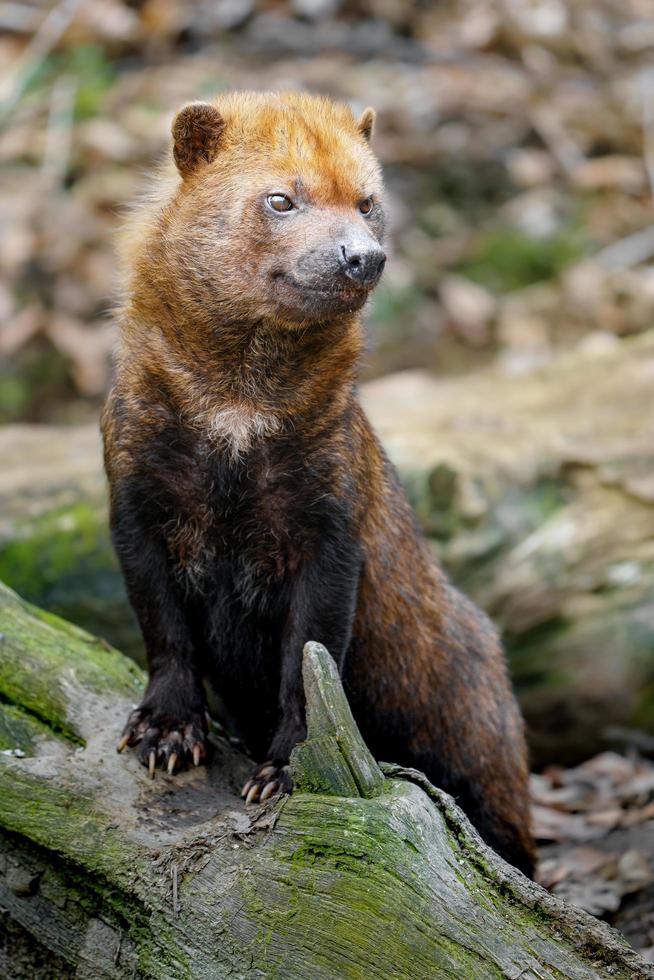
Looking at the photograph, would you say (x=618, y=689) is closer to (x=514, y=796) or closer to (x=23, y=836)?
(x=514, y=796)

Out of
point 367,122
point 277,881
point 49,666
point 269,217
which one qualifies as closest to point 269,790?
point 277,881

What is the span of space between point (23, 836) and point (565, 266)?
8.55 meters

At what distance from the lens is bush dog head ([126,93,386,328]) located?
3.89 meters

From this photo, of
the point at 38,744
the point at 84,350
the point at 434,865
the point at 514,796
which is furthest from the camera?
the point at 84,350

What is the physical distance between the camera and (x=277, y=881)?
3.10 m

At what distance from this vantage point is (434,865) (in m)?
3.02

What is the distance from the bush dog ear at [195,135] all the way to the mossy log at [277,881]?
189 centimetres

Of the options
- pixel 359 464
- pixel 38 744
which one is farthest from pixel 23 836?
pixel 359 464

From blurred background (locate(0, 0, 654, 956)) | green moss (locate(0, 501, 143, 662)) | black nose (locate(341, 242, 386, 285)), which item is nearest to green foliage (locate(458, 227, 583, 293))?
blurred background (locate(0, 0, 654, 956))

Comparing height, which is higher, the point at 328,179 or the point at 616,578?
the point at 328,179

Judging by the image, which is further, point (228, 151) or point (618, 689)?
point (618, 689)

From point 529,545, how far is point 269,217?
3.01 metres

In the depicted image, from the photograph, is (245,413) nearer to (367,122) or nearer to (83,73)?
(367,122)

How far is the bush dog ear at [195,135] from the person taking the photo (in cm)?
411
